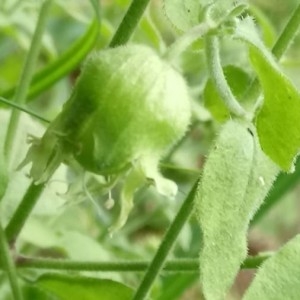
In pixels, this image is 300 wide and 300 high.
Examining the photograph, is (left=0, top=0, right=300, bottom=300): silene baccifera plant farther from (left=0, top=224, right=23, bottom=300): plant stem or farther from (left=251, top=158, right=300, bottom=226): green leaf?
(left=251, top=158, right=300, bottom=226): green leaf

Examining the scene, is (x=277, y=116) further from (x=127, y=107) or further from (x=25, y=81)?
(x=25, y=81)

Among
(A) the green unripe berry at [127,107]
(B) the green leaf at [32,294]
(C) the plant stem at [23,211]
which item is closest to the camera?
(A) the green unripe berry at [127,107]

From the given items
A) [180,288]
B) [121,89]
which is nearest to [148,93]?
[121,89]

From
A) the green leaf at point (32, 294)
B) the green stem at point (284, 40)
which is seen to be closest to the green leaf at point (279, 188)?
the green leaf at point (32, 294)

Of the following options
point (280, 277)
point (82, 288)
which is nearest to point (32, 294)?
point (82, 288)

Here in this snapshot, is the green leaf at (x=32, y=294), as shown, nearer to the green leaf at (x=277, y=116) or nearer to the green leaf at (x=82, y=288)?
the green leaf at (x=82, y=288)

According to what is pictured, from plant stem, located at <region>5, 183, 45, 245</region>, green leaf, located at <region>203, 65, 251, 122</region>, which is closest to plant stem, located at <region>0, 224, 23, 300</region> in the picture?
plant stem, located at <region>5, 183, 45, 245</region>
